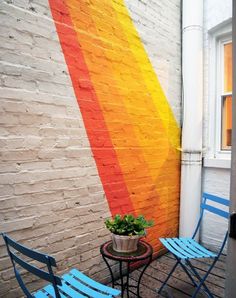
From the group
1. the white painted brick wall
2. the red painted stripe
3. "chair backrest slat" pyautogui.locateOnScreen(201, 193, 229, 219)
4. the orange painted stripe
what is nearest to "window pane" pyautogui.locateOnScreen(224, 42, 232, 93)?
the white painted brick wall

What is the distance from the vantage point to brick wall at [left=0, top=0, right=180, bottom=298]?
1.76 m

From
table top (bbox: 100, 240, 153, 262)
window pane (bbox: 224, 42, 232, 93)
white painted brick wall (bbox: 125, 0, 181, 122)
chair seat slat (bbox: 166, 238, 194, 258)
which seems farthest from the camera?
window pane (bbox: 224, 42, 232, 93)

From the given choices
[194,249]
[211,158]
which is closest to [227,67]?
[211,158]

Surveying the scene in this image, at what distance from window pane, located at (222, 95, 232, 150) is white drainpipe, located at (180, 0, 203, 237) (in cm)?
31

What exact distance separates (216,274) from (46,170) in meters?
2.02

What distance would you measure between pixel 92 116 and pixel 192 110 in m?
1.44

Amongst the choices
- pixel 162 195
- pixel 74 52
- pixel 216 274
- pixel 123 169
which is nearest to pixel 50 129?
pixel 74 52

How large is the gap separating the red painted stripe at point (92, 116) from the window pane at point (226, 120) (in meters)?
1.50

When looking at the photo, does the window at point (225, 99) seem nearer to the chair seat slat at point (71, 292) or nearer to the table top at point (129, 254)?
the table top at point (129, 254)

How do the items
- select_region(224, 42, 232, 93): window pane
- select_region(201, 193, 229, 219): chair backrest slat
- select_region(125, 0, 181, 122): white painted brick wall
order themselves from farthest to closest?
1. select_region(224, 42, 232, 93): window pane
2. select_region(125, 0, 181, 122): white painted brick wall
3. select_region(201, 193, 229, 219): chair backrest slat

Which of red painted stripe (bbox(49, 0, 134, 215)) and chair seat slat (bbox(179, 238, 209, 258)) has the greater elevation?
red painted stripe (bbox(49, 0, 134, 215))

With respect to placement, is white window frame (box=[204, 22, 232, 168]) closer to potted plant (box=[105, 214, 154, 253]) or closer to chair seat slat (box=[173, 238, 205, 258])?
chair seat slat (box=[173, 238, 205, 258])

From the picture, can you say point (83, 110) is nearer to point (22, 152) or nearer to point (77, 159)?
point (77, 159)

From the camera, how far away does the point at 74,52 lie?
7.08 ft
